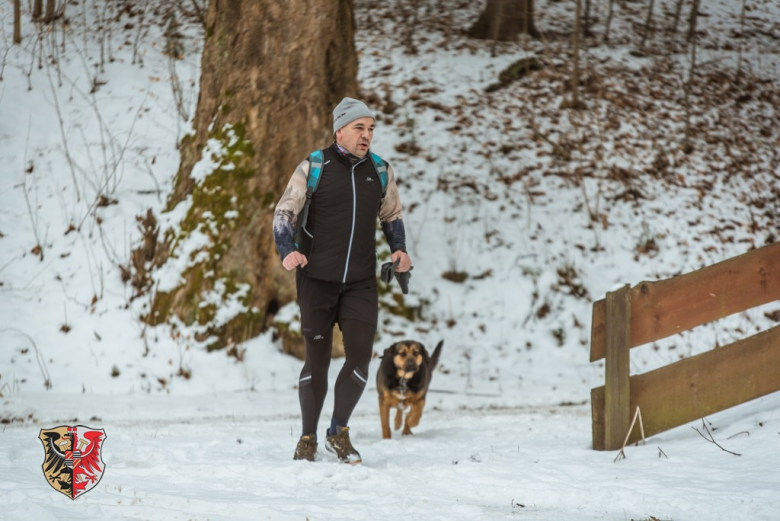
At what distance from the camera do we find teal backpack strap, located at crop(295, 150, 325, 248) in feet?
14.9

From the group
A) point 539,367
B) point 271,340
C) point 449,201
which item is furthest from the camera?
point 449,201

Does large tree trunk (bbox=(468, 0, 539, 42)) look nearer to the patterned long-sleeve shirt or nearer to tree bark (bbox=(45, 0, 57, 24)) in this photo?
tree bark (bbox=(45, 0, 57, 24))

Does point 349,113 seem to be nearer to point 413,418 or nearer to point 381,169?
point 381,169

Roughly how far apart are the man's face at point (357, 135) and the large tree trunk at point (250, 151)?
4.01 metres

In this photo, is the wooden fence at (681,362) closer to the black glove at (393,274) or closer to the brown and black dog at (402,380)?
the black glove at (393,274)

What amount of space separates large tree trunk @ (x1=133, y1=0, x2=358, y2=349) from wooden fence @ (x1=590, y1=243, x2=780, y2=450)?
4.57m

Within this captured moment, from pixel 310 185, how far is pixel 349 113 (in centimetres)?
51

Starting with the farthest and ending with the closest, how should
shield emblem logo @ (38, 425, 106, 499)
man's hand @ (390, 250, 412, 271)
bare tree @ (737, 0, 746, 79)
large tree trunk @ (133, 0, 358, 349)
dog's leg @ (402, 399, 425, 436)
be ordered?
1. bare tree @ (737, 0, 746, 79)
2. large tree trunk @ (133, 0, 358, 349)
3. dog's leg @ (402, 399, 425, 436)
4. man's hand @ (390, 250, 412, 271)
5. shield emblem logo @ (38, 425, 106, 499)

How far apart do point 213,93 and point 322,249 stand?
5380 millimetres

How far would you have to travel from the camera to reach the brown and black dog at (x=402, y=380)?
571 cm

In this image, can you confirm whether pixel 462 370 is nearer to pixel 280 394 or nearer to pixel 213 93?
pixel 280 394

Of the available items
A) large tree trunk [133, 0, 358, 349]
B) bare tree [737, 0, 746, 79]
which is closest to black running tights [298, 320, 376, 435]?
large tree trunk [133, 0, 358, 349]

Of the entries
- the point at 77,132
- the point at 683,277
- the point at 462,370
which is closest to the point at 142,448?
the point at 683,277

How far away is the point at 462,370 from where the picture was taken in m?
8.79
